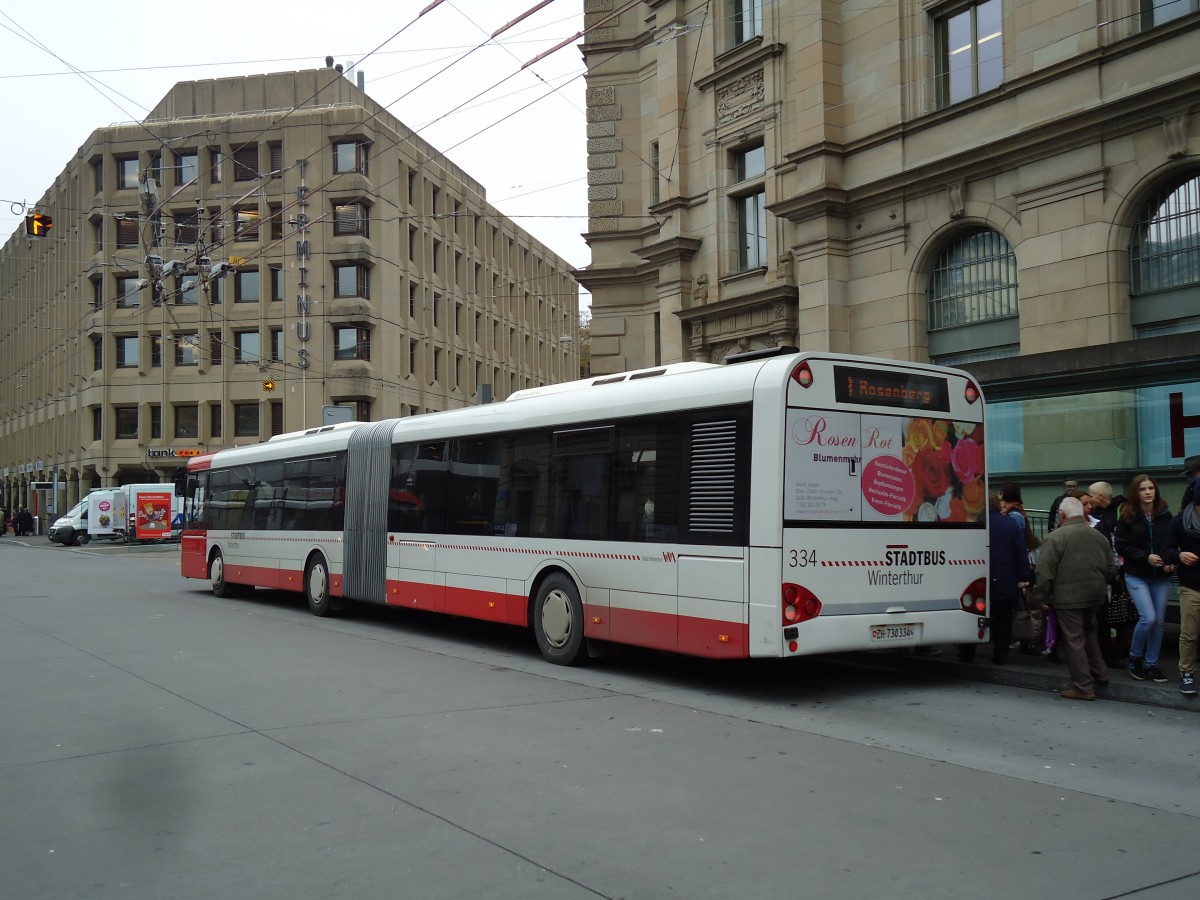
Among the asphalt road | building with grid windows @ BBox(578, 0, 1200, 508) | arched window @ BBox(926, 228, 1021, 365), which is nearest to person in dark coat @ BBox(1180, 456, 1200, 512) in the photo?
the asphalt road

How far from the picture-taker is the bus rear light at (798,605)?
9.48m

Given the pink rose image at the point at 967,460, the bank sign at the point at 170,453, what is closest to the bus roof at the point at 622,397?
the pink rose image at the point at 967,460

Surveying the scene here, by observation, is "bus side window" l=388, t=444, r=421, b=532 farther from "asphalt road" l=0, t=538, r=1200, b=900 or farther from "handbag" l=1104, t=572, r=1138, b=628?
"handbag" l=1104, t=572, r=1138, b=628

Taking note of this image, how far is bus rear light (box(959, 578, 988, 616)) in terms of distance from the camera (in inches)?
420

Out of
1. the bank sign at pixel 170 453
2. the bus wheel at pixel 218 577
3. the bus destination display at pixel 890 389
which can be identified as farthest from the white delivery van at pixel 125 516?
the bus destination display at pixel 890 389

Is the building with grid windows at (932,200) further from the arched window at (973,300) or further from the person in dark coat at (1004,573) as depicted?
the person in dark coat at (1004,573)

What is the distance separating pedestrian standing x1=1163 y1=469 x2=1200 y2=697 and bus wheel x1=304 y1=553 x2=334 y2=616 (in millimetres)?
12329

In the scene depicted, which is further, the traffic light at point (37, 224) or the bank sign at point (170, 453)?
the bank sign at point (170, 453)

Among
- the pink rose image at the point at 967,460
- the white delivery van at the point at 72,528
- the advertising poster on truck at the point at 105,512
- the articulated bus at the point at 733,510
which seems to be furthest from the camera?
the white delivery van at the point at 72,528

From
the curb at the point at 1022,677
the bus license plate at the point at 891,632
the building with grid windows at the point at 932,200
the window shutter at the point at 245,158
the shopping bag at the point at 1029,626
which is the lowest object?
the curb at the point at 1022,677

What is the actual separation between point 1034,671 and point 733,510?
10.6ft

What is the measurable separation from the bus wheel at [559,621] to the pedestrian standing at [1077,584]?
14.9ft

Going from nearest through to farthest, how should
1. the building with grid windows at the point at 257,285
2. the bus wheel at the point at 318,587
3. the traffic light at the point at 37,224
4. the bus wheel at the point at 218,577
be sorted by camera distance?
the bus wheel at the point at 318,587
the bus wheel at the point at 218,577
the traffic light at the point at 37,224
the building with grid windows at the point at 257,285

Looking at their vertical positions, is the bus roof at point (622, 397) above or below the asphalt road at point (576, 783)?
above
